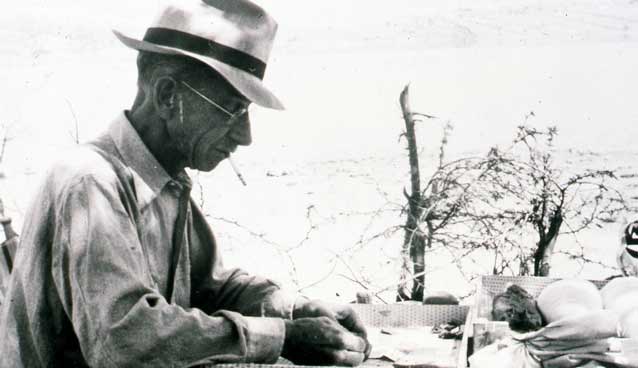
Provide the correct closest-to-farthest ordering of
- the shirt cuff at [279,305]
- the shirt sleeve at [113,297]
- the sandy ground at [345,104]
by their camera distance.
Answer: the shirt sleeve at [113,297] < the shirt cuff at [279,305] < the sandy ground at [345,104]

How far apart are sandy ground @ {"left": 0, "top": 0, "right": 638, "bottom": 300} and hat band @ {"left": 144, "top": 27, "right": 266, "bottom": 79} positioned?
1.81 meters

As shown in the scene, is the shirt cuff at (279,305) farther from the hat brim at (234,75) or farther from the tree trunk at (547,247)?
the tree trunk at (547,247)

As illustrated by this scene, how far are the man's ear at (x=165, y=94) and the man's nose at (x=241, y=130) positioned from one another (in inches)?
7.1

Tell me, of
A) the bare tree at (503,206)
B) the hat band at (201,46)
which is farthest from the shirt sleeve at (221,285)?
the bare tree at (503,206)

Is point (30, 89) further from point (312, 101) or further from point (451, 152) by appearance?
point (451, 152)

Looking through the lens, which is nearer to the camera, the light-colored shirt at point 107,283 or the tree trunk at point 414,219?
the light-colored shirt at point 107,283

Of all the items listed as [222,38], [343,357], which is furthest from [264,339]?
[222,38]

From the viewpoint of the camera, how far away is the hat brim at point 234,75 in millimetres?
2287

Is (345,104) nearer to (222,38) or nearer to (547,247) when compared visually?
(547,247)

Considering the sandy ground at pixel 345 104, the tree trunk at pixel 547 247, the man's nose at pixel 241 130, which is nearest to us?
the man's nose at pixel 241 130

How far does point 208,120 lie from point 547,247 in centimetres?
278

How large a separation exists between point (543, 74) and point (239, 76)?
2599 mm

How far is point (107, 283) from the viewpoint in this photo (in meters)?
1.95

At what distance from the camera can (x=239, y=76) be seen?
237cm
